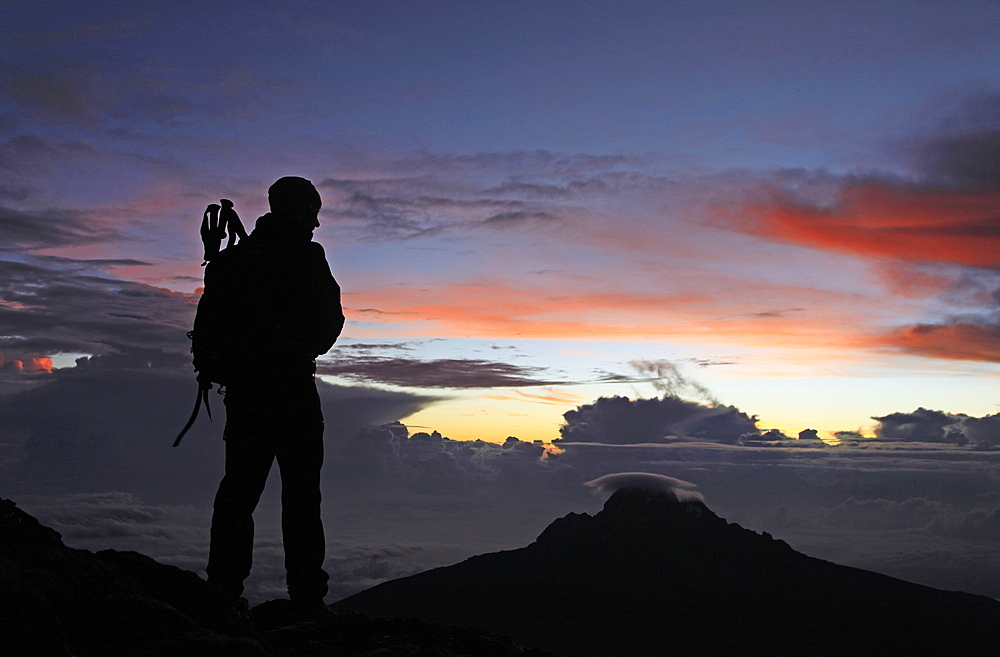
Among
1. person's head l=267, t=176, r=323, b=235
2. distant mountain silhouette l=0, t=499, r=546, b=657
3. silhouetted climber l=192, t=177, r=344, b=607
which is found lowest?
distant mountain silhouette l=0, t=499, r=546, b=657

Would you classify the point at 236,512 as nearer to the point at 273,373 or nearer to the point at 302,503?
the point at 302,503

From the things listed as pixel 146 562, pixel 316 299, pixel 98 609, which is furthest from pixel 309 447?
pixel 98 609

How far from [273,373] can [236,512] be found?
59.9 inches

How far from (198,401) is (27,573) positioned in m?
4.21

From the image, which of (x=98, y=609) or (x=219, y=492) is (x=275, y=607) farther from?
(x=98, y=609)

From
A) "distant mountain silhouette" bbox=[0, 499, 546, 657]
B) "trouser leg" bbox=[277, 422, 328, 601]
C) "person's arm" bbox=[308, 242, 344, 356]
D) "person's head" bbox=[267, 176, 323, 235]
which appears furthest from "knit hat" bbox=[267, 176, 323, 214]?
"distant mountain silhouette" bbox=[0, 499, 546, 657]

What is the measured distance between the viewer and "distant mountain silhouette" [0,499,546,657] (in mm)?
4578

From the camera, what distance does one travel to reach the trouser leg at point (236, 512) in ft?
27.9

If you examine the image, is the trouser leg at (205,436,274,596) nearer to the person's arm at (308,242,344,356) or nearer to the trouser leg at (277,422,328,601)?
the trouser leg at (277,422,328,601)

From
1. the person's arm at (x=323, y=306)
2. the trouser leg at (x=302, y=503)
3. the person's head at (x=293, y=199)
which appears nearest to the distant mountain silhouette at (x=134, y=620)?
the trouser leg at (x=302, y=503)

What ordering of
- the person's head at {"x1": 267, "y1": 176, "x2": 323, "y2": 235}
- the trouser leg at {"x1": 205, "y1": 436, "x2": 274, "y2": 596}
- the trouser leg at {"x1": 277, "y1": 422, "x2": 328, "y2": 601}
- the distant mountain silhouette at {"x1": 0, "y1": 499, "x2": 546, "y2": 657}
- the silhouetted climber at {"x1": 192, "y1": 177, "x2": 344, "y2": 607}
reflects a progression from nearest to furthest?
the distant mountain silhouette at {"x1": 0, "y1": 499, "x2": 546, "y2": 657} < the trouser leg at {"x1": 205, "y1": 436, "x2": 274, "y2": 596} < the silhouetted climber at {"x1": 192, "y1": 177, "x2": 344, "y2": 607} < the trouser leg at {"x1": 277, "y1": 422, "x2": 328, "y2": 601} < the person's head at {"x1": 267, "y1": 176, "x2": 323, "y2": 235}

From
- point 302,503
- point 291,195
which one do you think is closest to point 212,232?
point 291,195

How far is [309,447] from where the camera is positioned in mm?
9047

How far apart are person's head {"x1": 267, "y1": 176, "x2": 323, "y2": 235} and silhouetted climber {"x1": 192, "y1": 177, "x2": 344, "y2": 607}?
0.01 meters
